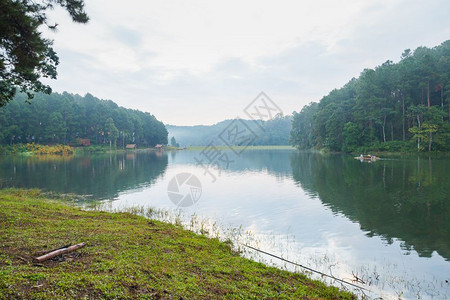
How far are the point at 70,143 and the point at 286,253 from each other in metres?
97.7

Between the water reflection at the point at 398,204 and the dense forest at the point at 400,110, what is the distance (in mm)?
27779

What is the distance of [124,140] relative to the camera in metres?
115

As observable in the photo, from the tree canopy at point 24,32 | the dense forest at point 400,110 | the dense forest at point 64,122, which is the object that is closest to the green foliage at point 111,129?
the dense forest at point 64,122

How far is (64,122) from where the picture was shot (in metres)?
84.5

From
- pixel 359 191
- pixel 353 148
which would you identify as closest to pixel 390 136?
pixel 353 148

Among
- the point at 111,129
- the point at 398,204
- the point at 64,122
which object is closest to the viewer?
the point at 398,204

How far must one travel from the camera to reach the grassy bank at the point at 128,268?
15.7 feet

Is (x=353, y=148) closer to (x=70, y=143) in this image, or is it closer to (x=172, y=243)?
(x=172, y=243)

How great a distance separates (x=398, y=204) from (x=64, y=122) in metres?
92.9

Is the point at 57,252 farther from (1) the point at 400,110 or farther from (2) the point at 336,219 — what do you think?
(1) the point at 400,110

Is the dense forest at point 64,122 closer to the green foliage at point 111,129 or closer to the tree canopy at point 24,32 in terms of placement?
the green foliage at point 111,129

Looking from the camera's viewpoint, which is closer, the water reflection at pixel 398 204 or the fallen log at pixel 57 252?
the fallen log at pixel 57 252

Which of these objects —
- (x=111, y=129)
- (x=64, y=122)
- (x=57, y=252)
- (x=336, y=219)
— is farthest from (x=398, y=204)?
(x=111, y=129)

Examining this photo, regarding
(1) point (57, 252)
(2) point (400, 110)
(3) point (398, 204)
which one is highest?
(2) point (400, 110)
